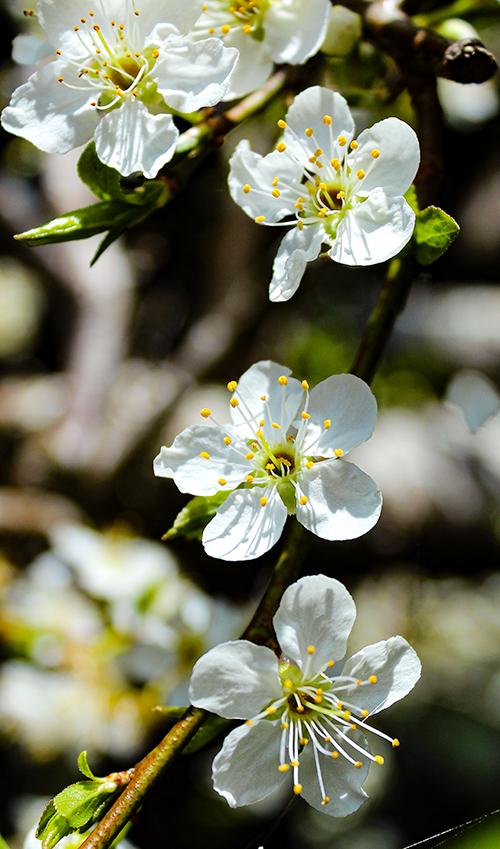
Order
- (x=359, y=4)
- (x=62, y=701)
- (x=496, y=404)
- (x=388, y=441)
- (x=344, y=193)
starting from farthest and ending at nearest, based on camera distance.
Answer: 1. (x=388, y=441)
2. (x=62, y=701)
3. (x=496, y=404)
4. (x=359, y=4)
5. (x=344, y=193)

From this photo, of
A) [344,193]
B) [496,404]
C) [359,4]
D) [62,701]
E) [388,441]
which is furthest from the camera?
[388,441]

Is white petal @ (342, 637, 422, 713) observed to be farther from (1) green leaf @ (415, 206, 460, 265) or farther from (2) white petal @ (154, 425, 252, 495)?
(1) green leaf @ (415, 206, 460, 265)

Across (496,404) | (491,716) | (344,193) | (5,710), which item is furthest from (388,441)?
(344,193)

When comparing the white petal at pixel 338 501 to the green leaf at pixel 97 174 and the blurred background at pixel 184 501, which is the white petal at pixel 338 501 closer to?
the green leaf at pixel 97 174

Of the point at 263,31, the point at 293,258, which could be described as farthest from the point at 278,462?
the point at 263,31

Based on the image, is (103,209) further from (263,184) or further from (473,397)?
(473,397)

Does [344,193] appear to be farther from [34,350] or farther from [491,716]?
[34,350]
